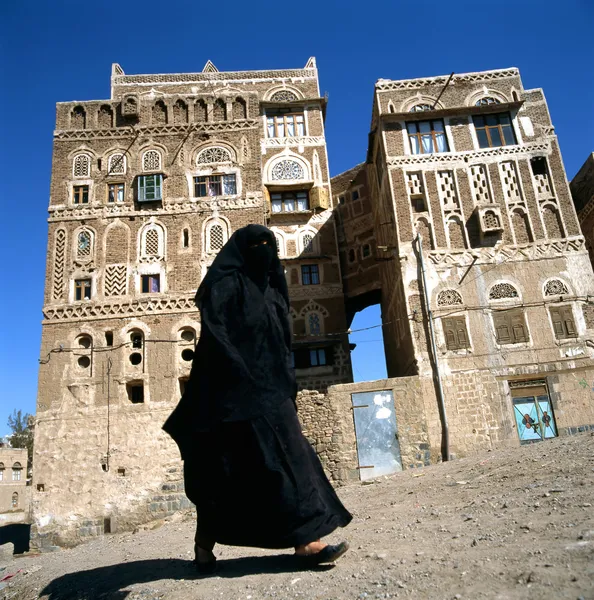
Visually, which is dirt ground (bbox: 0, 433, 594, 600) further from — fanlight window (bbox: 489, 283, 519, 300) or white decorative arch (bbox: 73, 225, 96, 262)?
white decorative arch (bbox: 73, 225, 96, 262)

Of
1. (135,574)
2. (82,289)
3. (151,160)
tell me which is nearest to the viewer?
(135,574)

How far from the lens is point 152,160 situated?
81.5ft

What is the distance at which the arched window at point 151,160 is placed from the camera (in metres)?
24.7

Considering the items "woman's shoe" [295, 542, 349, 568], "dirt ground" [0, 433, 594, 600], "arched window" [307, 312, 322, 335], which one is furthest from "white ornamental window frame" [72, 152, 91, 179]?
"woman's shoe" [295, 542, 349, 568]

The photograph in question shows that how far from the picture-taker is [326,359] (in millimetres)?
24828

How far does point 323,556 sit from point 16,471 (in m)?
42.6

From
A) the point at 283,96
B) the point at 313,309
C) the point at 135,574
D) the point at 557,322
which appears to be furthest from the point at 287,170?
the point at 135,574

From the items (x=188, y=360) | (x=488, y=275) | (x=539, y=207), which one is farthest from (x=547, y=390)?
(x=188, y=360)

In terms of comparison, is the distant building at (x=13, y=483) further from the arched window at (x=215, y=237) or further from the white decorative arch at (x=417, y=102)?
the white decorative arch at (x=417, y=102)

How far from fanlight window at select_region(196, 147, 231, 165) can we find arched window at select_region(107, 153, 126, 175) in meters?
3.21

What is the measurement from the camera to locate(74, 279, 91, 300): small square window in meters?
22.5

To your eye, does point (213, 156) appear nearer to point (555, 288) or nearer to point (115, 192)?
point (115, 192)

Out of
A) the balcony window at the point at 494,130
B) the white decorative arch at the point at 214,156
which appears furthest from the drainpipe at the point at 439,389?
the white decorative arch at the point at 214,156

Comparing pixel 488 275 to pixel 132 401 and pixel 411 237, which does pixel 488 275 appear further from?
pixel 132 401
